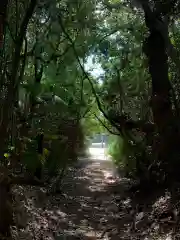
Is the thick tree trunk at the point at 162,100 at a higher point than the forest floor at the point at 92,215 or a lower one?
higher

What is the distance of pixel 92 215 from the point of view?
846 centimetres

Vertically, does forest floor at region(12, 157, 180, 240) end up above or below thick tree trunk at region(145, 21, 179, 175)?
below

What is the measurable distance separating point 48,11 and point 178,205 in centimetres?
516

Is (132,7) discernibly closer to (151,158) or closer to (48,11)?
(48,11)

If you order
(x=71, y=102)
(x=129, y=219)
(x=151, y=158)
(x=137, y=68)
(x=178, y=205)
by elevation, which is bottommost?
(x=129, y=219)

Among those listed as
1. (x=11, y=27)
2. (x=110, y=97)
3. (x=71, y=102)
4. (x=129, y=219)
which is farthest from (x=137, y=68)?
(x=11, y=27)

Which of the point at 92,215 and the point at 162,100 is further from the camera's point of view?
the point at 162,100

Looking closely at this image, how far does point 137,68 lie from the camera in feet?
40.3

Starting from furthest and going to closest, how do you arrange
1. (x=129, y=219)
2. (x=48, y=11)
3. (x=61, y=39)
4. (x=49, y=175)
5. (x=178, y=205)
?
(x=49, y=175) → (x=61, y=39) → (x=48, y=11) → (x=129, y=219) → (x=178, y=205)

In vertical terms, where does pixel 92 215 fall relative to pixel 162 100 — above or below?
below

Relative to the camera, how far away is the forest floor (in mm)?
6062

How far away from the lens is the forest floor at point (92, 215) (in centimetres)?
606

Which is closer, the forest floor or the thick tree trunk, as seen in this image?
the forest floor

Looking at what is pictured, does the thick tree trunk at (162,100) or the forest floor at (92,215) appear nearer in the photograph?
the forest floor at (92,215)
